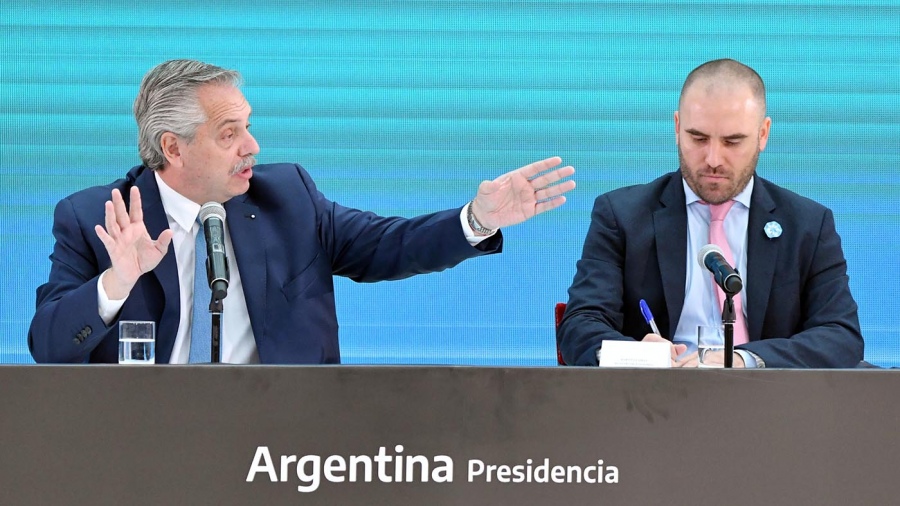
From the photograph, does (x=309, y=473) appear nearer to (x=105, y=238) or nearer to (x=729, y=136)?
(x=105, y=238)

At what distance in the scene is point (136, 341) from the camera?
2195 millimetres

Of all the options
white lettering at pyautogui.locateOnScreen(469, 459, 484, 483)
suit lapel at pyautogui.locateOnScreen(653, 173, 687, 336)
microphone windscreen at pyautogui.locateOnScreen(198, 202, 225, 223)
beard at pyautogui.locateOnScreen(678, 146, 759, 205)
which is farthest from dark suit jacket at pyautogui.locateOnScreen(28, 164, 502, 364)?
white lettering at pyautogui.locateOnScreen(469, 459, 484, 483)

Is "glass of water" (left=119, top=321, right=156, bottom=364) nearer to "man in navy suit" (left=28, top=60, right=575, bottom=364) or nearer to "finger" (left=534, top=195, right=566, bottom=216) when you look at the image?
"man in navy suit" (left=28, top=60, right=575, bottom=364)

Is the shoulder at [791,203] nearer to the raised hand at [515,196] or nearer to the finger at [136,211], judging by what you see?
the raised hand at [515,196]

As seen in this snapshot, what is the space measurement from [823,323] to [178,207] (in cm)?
176

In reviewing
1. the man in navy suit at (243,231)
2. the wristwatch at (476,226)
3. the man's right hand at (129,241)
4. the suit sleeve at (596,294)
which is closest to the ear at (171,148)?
the man in navy suit at (243,231)

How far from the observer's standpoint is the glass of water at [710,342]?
8.64 ft

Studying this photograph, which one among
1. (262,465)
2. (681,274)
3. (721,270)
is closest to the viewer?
(262,465)

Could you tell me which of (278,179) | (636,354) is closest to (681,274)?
(636,354)

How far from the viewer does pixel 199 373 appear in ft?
5.71

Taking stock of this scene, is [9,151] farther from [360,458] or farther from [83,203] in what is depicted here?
[360,458]

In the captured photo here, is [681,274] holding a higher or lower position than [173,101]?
lower

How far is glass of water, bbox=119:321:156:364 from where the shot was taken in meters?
2.19

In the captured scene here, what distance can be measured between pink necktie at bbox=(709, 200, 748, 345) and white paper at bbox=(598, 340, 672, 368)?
105cm
